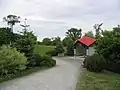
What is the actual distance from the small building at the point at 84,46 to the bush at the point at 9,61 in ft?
107

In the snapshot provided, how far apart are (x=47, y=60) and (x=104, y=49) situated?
760cm

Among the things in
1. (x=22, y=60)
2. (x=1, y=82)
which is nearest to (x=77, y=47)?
(x=22, y=60)

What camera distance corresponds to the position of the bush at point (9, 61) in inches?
918

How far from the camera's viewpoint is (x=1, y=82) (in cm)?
2116

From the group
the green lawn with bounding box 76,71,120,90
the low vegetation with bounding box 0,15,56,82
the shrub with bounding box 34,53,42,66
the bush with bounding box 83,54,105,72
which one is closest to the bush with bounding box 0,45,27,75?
the low vegetation with bounding box 0,15,56,82

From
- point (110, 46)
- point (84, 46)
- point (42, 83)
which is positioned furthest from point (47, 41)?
point (42, 83)

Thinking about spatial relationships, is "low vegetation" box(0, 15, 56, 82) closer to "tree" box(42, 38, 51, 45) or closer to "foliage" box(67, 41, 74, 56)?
"foliage" box(67, 41, 74, 56)

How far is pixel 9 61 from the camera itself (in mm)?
23953

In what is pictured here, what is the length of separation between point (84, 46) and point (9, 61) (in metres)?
37.2

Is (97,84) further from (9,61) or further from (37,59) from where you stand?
(37,59)

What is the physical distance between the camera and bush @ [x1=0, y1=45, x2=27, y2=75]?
23.3 meters

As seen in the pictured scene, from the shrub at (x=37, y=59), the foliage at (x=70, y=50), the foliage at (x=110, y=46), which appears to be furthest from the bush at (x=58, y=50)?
the foliage at (x=110, y=46)

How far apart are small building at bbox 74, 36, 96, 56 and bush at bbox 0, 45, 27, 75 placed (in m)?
32.5

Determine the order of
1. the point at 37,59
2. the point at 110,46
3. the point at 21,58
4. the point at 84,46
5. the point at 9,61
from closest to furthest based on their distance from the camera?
1. the point at 9,61
2. the point at 21,58
3. the point at 110,46
4. the point at 37,59
5. the point at 84,46
